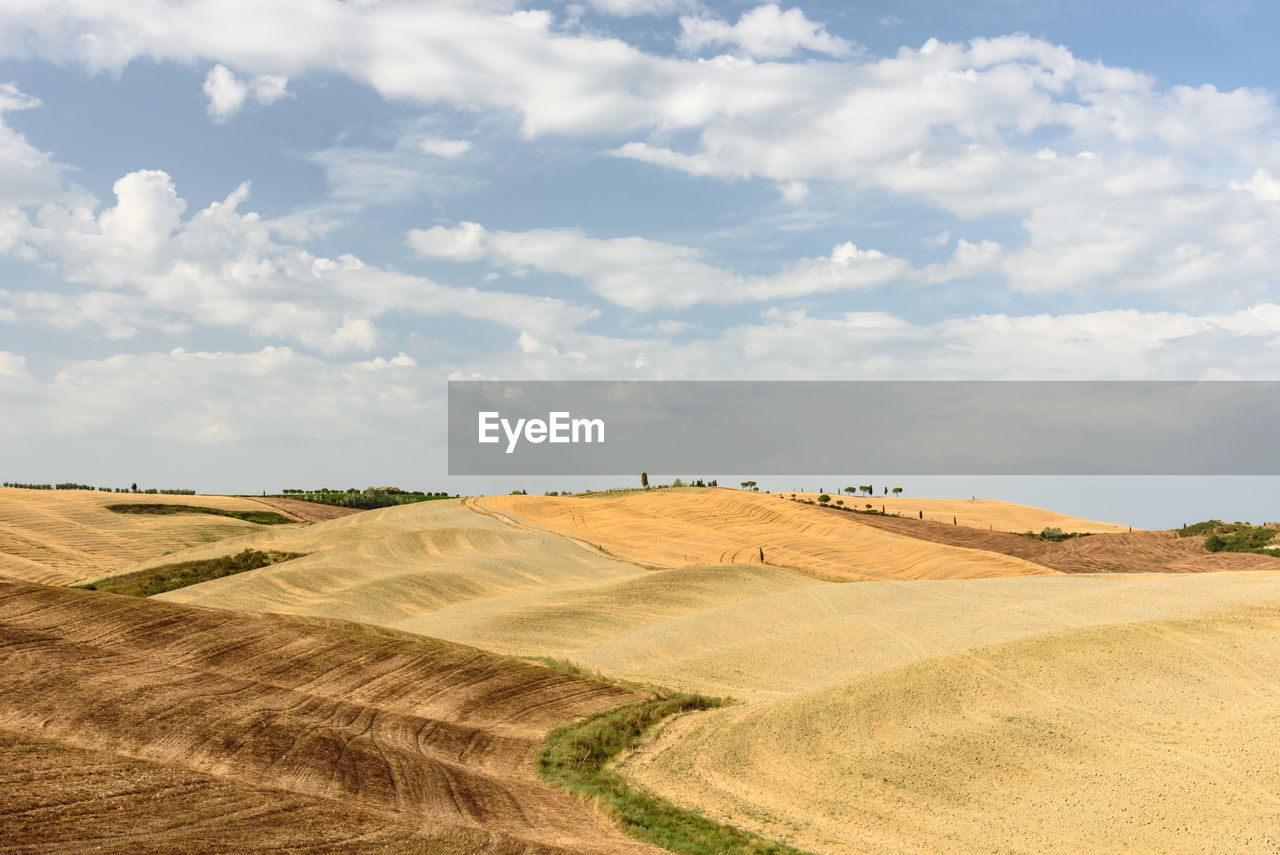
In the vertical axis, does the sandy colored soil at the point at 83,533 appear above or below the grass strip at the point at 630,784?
above

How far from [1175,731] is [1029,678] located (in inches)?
144

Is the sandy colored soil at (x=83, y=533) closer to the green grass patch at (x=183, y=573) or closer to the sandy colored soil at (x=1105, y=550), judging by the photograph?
the green grass patch at (x=183, y=573)

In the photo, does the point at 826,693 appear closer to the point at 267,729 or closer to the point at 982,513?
the point at 267,729

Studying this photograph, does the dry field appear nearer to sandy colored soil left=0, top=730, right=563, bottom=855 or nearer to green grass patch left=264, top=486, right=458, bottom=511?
sandy colored soil left=0, top=730, right=563, bottom=855

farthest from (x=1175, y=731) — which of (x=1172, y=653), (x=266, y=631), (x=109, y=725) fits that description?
(x=266, y=631)

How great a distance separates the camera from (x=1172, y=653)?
24.6 meters

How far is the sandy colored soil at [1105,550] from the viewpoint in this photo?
49125 mm

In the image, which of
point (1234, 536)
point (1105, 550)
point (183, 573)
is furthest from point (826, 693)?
point (1234, 536)

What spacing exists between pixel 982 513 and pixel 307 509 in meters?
64.9

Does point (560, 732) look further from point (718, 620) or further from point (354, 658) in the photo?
point (718, 620)

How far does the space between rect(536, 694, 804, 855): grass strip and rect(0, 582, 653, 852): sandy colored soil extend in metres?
0.51

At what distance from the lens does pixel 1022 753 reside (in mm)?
Result: 19344

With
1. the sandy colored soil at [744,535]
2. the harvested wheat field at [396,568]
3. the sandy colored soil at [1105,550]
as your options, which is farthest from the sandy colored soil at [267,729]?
the sandy colored soil at [1105,550]

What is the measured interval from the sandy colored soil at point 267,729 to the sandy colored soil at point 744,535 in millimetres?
26486
